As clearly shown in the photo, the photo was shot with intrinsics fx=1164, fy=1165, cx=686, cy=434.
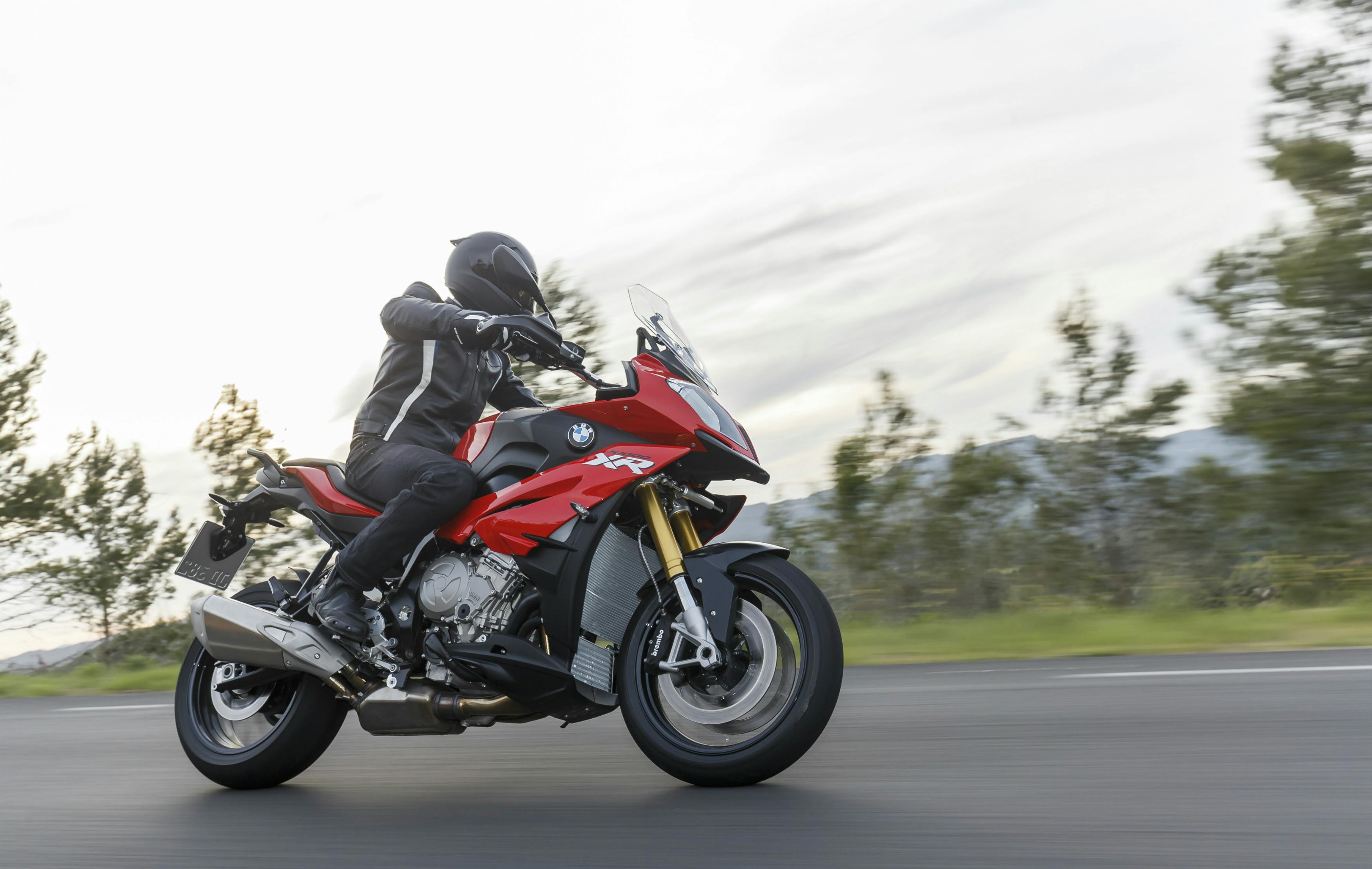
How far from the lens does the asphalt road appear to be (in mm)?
2619

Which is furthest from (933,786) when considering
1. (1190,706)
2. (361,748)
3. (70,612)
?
(70,612)

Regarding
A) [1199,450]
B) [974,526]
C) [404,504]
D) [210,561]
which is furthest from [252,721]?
[1199,450]

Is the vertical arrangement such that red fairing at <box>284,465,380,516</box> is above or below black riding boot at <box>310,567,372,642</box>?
above

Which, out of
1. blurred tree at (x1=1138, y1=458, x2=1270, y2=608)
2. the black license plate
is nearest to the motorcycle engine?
the black license plate

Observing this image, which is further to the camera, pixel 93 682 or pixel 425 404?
pixel 93 682

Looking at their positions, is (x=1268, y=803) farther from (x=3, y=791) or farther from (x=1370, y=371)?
(x=1370, y=371)

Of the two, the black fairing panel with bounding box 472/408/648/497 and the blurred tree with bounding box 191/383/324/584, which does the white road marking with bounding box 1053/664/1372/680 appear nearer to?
the black fairing panel with bounding box 472/408/648/497

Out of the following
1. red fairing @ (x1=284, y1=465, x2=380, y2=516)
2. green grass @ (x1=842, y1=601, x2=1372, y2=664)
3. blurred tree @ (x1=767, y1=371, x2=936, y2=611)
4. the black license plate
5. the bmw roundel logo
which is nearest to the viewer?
the bmw roundel logo

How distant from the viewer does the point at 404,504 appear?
12.0 feet

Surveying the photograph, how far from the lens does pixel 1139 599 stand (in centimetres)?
1122

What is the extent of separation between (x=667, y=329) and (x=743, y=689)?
1.19m

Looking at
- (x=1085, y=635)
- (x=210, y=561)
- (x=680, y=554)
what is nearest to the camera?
(x=680, y=554)

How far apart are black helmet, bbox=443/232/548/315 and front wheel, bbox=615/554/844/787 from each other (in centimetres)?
123

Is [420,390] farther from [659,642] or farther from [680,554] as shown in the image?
[659,642]
